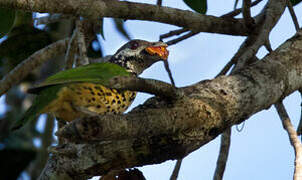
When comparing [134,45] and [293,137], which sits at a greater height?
[134,45]

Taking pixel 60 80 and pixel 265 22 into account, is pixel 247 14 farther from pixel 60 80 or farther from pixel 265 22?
pixel 60 80

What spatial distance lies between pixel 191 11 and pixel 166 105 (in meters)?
1.56

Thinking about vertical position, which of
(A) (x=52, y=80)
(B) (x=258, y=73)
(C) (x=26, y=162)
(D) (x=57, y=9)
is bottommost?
(C) (x=26, y=162)

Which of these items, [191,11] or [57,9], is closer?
[57,9]

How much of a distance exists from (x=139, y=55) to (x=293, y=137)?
1.70 meters

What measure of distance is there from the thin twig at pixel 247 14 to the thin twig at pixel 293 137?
878mm

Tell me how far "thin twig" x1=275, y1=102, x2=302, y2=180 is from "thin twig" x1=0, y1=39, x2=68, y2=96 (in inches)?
96.5

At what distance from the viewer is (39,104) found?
296 cm

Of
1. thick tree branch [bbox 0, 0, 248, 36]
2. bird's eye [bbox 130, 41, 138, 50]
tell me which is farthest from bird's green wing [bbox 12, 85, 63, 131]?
bird's eye [bbox 130, 41, 138, 50]

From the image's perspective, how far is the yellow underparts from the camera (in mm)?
3146

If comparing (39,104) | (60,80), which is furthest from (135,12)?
(39,104)

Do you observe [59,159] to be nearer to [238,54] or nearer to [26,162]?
[238,54]

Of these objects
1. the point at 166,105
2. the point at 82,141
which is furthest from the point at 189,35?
the point at 82,141

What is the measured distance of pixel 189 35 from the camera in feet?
15.2
